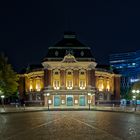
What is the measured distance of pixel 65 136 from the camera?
1000 inches

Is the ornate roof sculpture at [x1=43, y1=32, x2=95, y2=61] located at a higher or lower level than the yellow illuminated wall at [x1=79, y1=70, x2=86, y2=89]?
higher

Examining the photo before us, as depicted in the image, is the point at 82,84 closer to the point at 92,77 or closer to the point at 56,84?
the point at 92,77

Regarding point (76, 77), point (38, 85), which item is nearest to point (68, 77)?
point (76, 77)

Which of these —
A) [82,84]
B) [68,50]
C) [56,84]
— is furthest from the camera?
[82,84]

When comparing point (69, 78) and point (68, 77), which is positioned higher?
point (68, 77)

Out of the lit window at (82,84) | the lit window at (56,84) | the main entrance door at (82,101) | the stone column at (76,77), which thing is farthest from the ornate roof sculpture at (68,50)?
the main entrance door at (82,101)

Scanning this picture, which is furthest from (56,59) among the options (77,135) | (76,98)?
(77,135)

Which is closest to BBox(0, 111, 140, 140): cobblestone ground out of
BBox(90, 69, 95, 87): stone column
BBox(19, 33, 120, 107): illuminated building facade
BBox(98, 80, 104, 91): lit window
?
BBox(19, 33, 120, 107): illuminated building facade

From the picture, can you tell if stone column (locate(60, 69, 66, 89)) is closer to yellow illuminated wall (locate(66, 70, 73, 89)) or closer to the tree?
yellow illuminated wall (locate(66, 70, 73, 89))

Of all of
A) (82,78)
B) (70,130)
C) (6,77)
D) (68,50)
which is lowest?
(70,130)

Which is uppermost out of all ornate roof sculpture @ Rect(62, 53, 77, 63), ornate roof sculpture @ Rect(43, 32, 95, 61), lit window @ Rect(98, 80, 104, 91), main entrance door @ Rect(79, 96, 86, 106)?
ornate roof sculpture @ Rect(43, 32, 95, 61)

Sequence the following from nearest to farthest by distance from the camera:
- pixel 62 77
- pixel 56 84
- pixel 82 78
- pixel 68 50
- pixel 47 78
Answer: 1. pixel 68 50
2. pixel 47 78
3. pixel 62 77
4. pixel 56 84
5. pixel 82 78

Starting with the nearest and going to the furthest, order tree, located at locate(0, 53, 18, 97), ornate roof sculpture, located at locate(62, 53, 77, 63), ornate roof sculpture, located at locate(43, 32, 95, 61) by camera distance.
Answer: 1. tree, located at locate(0, 53, 18, 97)
2. ornate roof sculpture, located at locate(62, 53, 77, 63)
3. ornate roof sculpture, located at locate(43, 32, 95, 61)

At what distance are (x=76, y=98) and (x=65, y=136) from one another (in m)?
92.4
